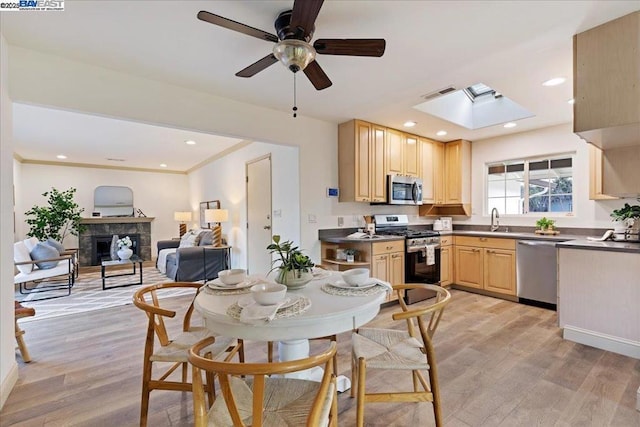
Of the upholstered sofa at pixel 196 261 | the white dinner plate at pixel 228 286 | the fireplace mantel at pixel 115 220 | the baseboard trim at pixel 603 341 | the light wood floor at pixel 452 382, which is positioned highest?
the fireplace mantel at pixel 115 220

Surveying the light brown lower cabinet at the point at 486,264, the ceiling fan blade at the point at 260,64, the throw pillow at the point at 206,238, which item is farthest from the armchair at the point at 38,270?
the light brown lower cabinet at the point at 486,264

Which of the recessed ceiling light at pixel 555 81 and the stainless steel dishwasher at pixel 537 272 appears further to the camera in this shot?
the stainless steel dishwasher at pixel 537 272

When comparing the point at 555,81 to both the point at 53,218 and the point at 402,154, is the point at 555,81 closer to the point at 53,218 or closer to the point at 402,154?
the point at 402,154

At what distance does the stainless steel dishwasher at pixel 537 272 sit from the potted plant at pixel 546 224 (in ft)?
1.70

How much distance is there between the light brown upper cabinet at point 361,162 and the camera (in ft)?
12.6

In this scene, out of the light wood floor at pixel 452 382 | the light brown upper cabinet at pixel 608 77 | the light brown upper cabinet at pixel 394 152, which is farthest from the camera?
the light brown upper cabinet at pixel 394 152

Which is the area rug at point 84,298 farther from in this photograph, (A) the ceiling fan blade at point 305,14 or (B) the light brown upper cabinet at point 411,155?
(A) the ceiling fan blade at point 305,14

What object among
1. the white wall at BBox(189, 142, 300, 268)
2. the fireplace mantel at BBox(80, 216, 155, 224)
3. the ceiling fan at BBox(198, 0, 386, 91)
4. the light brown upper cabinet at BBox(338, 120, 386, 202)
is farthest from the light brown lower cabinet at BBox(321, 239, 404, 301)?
the fireplace mantel at BBox(80, 216, 155, 224)

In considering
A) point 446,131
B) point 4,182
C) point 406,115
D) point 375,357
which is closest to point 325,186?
point 406,115

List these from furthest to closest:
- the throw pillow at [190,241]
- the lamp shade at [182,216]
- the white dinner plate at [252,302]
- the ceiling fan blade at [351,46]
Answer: the lamp shade at [182,216] → the throw pillow at [190,241] → the ceiling fan blade at [351,46] → the white dinner plate at [252,302]

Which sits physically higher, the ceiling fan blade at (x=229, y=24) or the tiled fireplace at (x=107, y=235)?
the ceiling fan blade at (x=229, y=24)

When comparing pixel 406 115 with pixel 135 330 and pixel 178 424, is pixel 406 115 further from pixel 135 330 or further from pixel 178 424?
pixel 135 330

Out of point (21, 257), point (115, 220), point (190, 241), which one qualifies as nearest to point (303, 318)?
point (21, 257)

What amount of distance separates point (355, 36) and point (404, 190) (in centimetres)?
261
